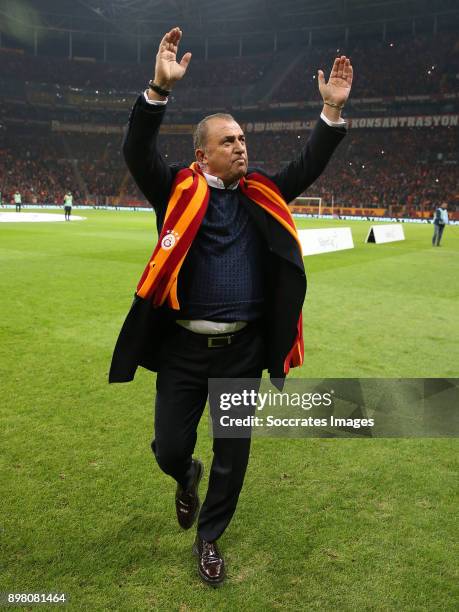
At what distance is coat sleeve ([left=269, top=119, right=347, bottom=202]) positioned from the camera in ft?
9.16

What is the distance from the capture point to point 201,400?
285 centimetres

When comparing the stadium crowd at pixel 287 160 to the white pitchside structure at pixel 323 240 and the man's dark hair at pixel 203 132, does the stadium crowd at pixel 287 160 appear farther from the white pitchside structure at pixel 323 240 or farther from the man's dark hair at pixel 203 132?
the man's dark hair at pixel 203 132

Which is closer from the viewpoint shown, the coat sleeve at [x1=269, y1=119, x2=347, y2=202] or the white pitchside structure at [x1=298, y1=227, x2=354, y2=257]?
the coat sleeve at [x1=269, y1=119, x2=347, y2=202]

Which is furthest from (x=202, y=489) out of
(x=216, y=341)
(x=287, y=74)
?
(x=287, y=74)

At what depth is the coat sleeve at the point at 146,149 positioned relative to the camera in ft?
7.57

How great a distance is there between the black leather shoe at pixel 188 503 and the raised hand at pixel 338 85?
2.10 metres

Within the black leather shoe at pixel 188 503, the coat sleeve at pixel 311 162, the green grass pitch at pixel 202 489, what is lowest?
the green grass pitch at pixel 202 489

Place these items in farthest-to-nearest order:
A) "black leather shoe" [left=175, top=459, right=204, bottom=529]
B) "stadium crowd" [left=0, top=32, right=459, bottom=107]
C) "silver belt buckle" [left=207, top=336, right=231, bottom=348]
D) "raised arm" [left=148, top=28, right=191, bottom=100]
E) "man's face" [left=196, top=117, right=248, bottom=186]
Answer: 1. "stadium crowd" [left=0, top=32, right=459, bottom=107]
2. "black leather shoe" [left=175, top=459, right=204, bottom=529]
3. "silver belt buckle" [left=207, top=336, right=231, bottom=348]
4. "man's face" [left=196, top=117, right=248, bottom=186]
5. "raised arm" [left=148, top=28, right=191, bottom=100]

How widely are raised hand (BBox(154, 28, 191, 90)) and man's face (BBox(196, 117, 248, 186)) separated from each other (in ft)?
1.04

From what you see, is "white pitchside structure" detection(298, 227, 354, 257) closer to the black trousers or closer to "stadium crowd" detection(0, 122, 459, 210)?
the black trousers

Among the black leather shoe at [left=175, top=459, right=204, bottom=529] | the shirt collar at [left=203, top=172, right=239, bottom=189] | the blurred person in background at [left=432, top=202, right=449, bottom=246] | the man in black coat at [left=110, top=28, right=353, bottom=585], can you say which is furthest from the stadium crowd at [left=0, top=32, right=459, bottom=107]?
the black leather shoe at [left=175, top=459, right=204, bottom=529]

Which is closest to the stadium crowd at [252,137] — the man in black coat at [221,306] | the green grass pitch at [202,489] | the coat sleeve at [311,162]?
the green grass pitch at [202,489]

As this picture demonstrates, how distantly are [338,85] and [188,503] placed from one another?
2382 millimetres

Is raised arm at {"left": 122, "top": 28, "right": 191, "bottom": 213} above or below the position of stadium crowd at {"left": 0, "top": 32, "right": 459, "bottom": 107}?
below
